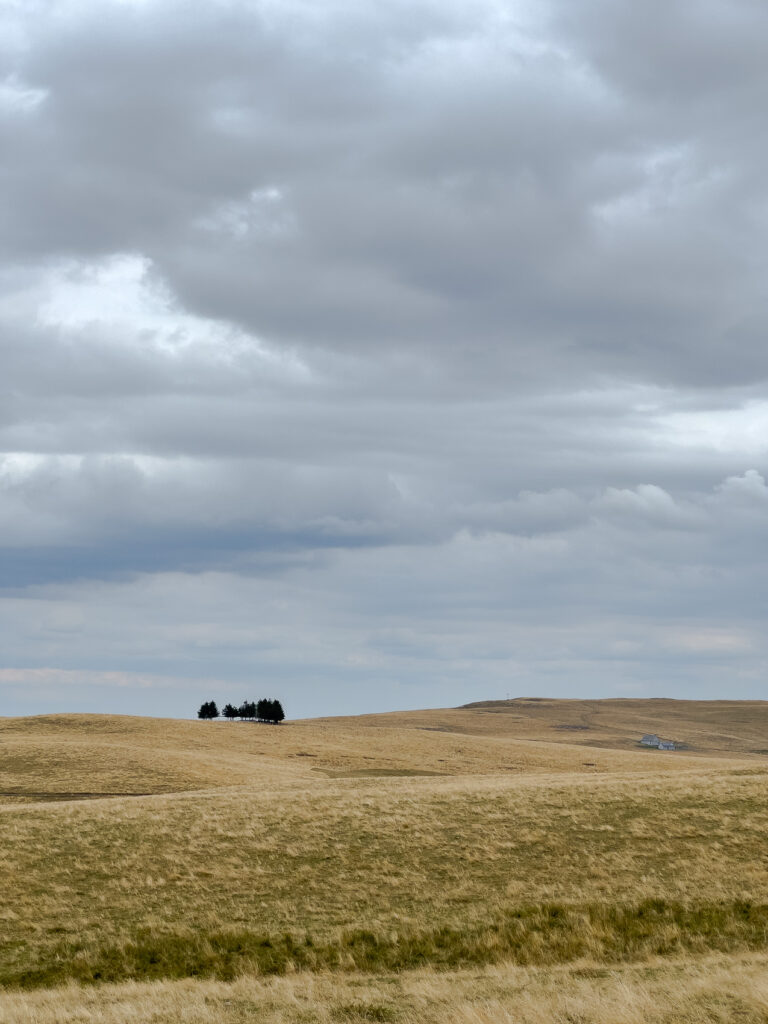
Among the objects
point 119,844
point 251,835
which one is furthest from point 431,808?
point 119,844

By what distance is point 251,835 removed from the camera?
37219mm

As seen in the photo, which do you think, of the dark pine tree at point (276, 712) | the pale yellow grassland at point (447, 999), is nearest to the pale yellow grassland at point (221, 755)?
the dark pine tree at point (276, 712)

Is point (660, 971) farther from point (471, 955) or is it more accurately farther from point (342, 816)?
point (342, 816)

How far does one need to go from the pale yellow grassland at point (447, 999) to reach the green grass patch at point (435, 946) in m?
1.70

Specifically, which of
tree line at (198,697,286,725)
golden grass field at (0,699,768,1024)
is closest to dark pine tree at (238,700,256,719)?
tree line at (198,697,286,725)

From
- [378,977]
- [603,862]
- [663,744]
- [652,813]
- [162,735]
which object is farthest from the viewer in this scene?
[663,744]

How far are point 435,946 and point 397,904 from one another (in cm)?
501

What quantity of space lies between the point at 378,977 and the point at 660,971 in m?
5.93

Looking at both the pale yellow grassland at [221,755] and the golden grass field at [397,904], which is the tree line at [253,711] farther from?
the golden grass field at [397,904]

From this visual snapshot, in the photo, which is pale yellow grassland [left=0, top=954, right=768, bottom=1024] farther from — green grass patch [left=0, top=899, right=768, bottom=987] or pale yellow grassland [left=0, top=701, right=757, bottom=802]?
pale yellow grassland [left=0, top=701, right=757, bottom=802]

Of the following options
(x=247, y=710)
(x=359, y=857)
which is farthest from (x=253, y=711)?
(x=359, y=857)

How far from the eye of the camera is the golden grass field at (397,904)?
1727 cm

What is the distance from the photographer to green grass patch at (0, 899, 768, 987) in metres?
22.3

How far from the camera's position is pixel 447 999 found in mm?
16969
